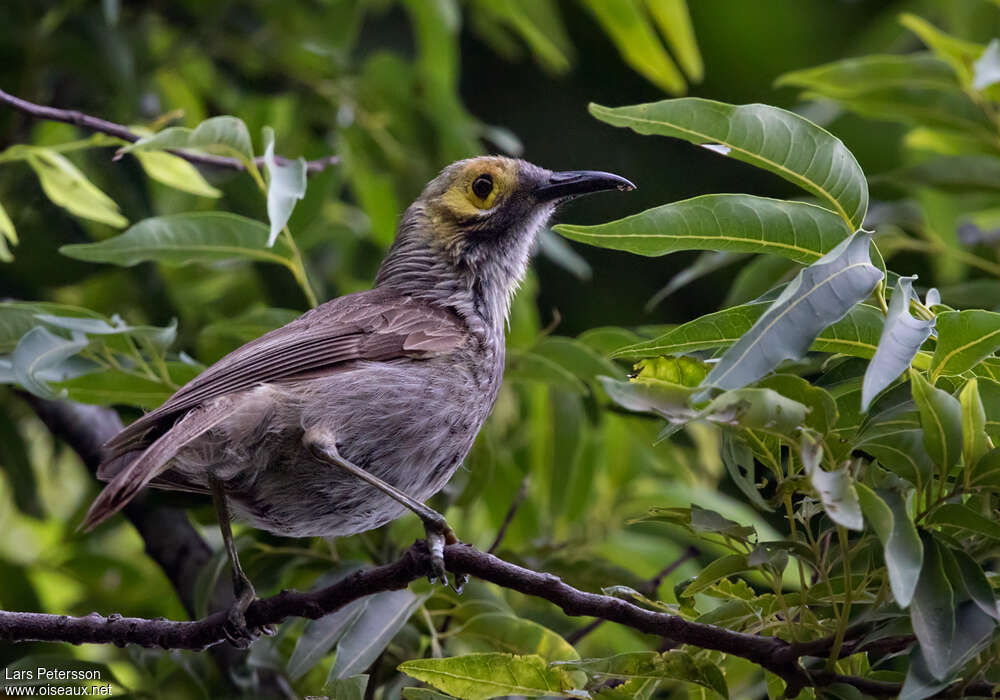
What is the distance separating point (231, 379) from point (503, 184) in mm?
1584

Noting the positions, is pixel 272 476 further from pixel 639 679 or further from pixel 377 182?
pixel 377 182

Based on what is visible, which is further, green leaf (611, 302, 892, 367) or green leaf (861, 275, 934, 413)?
green leaf (611, 302, 892, 367)

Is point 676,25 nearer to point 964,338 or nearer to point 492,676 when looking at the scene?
point 964,338

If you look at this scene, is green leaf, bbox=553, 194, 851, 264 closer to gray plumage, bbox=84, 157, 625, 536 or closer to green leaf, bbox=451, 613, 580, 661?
gray plumage, bbox=84, 157, 625, 536

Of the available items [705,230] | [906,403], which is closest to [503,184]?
[705,230]

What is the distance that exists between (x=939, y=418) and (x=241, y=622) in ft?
6.63

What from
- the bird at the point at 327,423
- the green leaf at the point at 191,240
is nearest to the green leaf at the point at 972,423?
the bird at the point at 327,423

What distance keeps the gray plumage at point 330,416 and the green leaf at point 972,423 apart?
1693 mm

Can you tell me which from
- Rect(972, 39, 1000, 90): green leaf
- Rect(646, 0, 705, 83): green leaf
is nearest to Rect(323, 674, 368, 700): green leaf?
Rect(972, 39, 1000, 90): green leaf

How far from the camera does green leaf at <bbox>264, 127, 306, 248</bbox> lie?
3.05m

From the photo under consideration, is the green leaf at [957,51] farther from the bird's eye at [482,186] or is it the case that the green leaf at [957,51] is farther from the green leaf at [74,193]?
the green leaf at [74,193]

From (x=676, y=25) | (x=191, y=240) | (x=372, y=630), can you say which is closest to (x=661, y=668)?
(x=372, y=630)

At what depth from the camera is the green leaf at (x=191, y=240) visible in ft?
11.6

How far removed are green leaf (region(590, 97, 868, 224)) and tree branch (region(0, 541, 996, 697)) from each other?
40.3 inches
